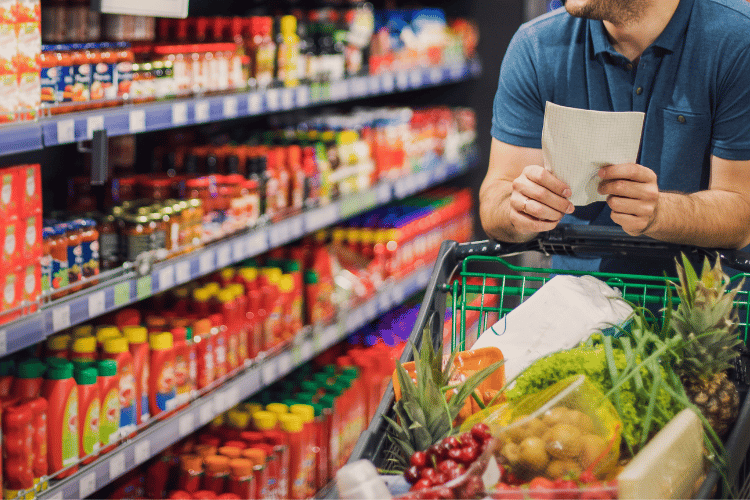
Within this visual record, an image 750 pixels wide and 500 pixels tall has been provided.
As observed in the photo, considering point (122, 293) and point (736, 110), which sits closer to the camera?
point (736, 110)

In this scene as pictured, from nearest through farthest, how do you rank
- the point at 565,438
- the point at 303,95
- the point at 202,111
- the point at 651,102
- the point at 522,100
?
the point at 565,438, the point at 651,102, the point at 522,100, the point at 202,111, the point at 303,95

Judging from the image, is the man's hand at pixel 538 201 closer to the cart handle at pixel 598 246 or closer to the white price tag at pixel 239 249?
the cart handle at pixel 598 246

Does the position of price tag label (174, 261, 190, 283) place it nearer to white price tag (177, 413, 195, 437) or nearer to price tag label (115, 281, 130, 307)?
price tag label (115, 281, 130, 307)

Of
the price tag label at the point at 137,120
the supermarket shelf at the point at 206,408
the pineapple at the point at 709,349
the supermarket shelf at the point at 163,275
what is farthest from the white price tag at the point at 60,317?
the pineapple at the point at 709,349

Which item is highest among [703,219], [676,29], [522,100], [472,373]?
[676,29]

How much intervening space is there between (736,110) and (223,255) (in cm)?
158

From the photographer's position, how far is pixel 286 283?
2980 mm

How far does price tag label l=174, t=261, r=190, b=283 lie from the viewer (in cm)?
237

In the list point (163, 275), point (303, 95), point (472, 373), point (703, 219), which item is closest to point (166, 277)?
point (163, 275)

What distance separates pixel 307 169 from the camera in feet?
10.3

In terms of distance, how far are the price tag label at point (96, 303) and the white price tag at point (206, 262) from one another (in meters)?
0.45

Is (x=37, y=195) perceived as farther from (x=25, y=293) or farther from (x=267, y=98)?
(x=267, y=98)

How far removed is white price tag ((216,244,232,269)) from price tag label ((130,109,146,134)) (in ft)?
1.71

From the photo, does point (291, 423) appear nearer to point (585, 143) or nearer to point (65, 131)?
point (65, 131)
